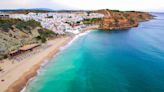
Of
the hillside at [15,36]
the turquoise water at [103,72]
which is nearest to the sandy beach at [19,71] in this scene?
the turquoise water at [103,72]

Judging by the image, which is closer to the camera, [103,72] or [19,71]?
[19,71]

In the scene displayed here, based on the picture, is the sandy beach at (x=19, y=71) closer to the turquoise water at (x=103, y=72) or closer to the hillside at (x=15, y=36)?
the turquoise water at (x=103, y=72)

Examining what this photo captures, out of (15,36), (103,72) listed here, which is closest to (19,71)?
(103,72)

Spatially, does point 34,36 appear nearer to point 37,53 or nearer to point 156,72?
point 37,53

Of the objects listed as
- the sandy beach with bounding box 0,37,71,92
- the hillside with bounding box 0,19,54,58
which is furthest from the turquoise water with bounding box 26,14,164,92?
the hillside with bounding box 0,19,54,58

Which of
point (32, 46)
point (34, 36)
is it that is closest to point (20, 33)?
point (34, 36)

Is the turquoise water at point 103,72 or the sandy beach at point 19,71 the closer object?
the turquoise water at point 103,72

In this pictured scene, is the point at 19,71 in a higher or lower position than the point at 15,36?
lower

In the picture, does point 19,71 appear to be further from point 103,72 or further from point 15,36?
point 15,36

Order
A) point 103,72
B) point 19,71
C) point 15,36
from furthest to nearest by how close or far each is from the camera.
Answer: point 15,36, point 103,72, point 19,71
